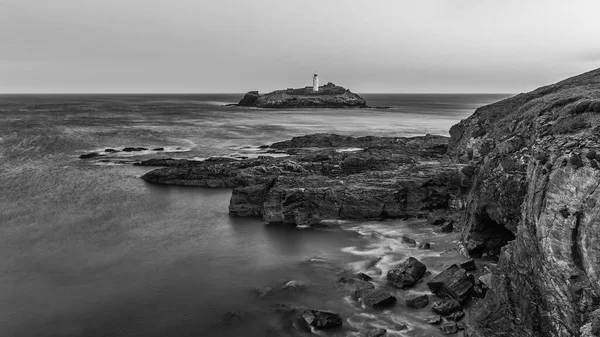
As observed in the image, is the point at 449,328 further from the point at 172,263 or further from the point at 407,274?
the point at 172,263

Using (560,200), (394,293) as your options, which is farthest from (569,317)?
(394,293)

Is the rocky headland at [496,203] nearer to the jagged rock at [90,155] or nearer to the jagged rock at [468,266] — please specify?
the jagged rock at [468,266]

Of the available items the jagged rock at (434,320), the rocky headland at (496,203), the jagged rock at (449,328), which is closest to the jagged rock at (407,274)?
the rocky headland at (496,203)

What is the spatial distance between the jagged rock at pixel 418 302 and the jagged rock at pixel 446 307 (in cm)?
42

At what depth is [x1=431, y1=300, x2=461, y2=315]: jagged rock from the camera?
61.4ft

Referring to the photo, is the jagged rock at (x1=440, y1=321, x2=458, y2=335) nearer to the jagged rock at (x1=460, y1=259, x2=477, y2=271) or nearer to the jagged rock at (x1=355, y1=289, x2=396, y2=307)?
the jagged rock at (x1=355, y1=289, x2=396, y2=307)

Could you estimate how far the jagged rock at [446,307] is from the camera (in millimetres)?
18719

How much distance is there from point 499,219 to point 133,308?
18.0 metres

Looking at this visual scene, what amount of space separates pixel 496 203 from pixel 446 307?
5975mm

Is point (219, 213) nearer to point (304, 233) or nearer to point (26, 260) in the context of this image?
point (304, 233)

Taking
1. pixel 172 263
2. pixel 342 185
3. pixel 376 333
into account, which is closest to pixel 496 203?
pixel 376 333

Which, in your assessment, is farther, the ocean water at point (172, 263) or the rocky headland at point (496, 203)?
the ocean water at point (172, 263)

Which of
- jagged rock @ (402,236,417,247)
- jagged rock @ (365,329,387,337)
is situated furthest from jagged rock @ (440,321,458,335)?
jagged rock @ (402,236,417,247)

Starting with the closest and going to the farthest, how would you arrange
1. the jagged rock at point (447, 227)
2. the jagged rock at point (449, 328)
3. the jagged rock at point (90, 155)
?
the jagged rock at point (449, 328) < the jagged rock at point (447, 227) < the jagged rock at point (90, 155)
